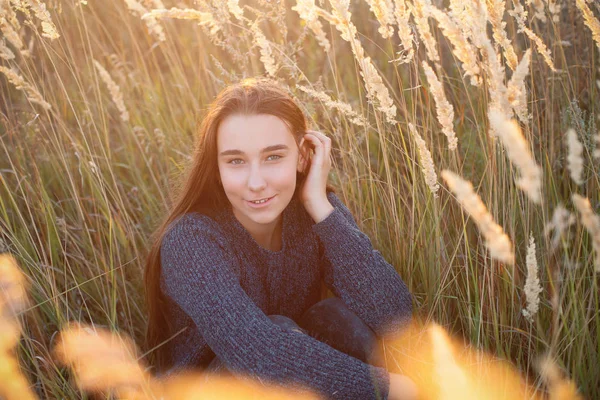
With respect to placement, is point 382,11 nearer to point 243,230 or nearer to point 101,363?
point 243,230

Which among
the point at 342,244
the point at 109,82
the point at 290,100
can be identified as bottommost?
the point at 342,244

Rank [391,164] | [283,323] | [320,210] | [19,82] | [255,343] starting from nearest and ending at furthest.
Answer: [255,343]
[283,323]
[19,82]
[320,210]
[391,164]

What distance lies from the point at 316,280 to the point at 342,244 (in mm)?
276

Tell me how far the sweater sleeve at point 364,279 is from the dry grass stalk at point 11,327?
3.04 feet

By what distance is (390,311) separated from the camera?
1.80 metres

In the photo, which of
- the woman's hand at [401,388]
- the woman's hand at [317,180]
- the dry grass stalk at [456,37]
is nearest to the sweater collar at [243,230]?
the woman's hand at [317,180]

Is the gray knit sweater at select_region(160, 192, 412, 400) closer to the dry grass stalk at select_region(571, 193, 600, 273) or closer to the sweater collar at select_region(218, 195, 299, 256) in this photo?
the sweater collar at select_region(218, 195, 299, 256)

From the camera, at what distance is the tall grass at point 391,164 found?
4.89ft

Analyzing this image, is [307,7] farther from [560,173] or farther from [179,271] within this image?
[560,173]

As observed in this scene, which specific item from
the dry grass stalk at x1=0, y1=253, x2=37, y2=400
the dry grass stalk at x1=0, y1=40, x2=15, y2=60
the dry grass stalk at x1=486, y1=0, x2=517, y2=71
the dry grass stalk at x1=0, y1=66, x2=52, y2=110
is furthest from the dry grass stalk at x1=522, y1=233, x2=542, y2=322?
the dry grass stalk at x1=0, y1=40, x2=15, y2=60

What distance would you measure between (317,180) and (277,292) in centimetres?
40

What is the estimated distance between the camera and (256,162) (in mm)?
1754

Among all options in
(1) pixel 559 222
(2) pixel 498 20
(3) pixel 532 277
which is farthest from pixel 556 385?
(2) pixel 498 20

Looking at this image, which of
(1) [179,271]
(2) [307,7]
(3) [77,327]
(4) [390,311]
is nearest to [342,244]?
(4) [390,311]
